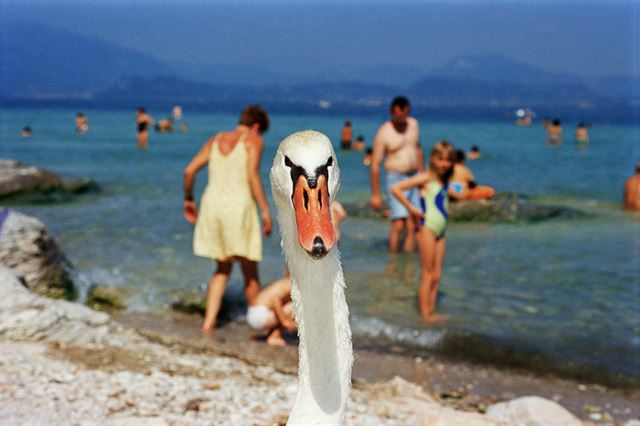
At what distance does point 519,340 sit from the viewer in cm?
681

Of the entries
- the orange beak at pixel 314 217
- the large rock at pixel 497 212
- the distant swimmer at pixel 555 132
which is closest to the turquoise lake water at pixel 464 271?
the large rock at pixel 497 212

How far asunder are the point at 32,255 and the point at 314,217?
5.17 metres

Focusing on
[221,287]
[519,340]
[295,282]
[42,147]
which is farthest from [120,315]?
[42,147]

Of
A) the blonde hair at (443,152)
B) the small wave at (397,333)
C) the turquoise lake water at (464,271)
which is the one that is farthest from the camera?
the turquoise lake water at (464,271)

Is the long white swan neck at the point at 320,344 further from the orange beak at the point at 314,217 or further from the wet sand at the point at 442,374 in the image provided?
the wet sand at the point at 442,374

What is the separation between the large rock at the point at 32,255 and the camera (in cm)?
649

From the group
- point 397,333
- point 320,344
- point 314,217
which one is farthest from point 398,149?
point 314,217

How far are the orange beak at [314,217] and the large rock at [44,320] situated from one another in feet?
12.5

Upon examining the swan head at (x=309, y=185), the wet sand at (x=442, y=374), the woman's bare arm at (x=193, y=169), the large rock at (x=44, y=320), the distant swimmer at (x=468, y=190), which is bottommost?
the wet sand at (x=442, y=374)

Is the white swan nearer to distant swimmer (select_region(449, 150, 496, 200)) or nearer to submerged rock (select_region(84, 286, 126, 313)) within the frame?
distant swimmer (select_region(449, 150, 496, 200))

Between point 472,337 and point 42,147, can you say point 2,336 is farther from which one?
point 42,147

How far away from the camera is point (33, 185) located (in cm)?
1517

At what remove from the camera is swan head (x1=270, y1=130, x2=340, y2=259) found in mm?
2195

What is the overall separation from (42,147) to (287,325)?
25.8 meters
